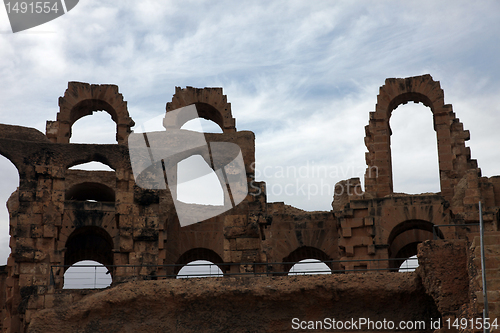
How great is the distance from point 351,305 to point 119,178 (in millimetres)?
7914

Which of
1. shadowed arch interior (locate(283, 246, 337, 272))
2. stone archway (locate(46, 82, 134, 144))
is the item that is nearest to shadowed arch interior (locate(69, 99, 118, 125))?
stone archway (locate(46, 82, 134, 144))

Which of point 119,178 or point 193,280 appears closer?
point 193,280

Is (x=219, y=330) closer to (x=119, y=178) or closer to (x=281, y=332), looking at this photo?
(x=281, y=332)

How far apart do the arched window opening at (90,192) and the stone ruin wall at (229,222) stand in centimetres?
9

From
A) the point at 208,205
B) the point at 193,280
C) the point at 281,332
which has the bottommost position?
the point at 281,332

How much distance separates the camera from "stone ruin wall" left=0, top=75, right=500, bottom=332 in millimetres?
13031

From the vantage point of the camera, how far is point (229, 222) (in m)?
18.1

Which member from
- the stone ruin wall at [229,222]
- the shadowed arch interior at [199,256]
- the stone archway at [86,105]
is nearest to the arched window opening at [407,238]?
the stone ruin wall at [229,222]

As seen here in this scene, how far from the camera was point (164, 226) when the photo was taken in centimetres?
2245

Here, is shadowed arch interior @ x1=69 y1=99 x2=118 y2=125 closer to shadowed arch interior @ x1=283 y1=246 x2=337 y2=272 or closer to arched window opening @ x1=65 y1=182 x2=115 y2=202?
arched window opening @ x1=65 y1=182 x2=115 y2=202

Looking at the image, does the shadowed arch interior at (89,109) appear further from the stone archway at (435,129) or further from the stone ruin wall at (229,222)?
the stone archway at (435,129)

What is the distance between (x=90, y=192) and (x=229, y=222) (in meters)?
11.3

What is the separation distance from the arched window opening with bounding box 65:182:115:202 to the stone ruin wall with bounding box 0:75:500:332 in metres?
0.09

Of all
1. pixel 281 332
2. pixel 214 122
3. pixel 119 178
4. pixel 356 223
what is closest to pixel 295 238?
pixel 356 223
